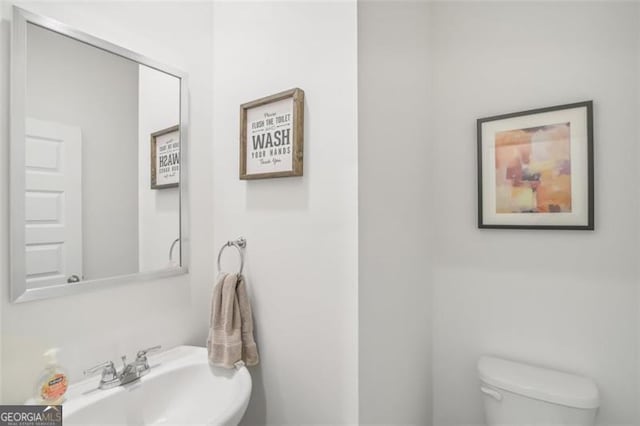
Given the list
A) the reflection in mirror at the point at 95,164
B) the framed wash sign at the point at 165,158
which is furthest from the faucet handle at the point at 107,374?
the framed wash sign at the point at 165,158

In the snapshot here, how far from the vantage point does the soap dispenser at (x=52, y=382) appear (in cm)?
83

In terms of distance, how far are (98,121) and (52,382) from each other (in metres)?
0.80

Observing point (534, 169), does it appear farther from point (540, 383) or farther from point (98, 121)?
point (98, 121)

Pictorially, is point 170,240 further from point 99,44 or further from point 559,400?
point 559,400

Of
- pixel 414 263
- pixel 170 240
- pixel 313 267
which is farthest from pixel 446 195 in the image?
pixel 170 240

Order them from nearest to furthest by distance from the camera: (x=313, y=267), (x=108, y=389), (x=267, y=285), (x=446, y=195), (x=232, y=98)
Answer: (x=108, y=389) → (x=313, y=267) → (x=267, y=285) → (x=232, y=98) → (x=446, y=195)

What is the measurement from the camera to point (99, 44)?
1009 millimetres

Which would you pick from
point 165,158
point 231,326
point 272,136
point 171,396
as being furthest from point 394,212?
point 171,396

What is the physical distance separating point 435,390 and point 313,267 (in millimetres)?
1004

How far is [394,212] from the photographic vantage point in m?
1.15

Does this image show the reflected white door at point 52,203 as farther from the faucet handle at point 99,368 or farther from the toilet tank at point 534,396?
the toilet tank at point 534,396

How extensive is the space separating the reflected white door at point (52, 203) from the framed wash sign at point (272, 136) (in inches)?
21.1

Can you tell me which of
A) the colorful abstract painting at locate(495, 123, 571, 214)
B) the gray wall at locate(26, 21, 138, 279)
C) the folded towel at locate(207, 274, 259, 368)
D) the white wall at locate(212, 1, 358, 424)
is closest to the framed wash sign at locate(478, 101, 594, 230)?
the colorful abstract painting at locate(495, 123, 571, 214)

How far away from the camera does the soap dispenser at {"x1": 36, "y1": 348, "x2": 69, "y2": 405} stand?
83cm
